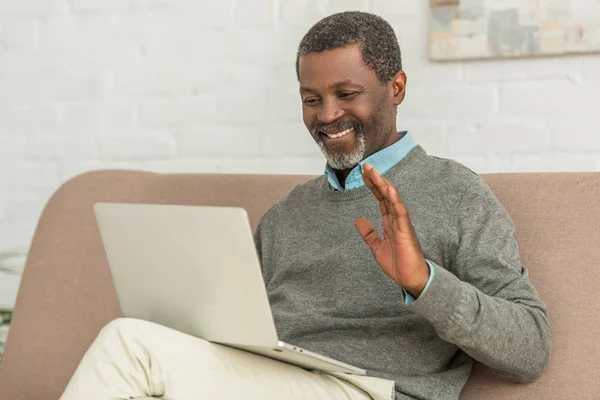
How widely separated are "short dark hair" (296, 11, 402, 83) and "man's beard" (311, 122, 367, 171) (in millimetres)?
114

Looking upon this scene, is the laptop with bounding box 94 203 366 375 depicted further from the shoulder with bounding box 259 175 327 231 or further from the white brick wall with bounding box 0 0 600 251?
the white brick wall with bounding box 0 0 600 251

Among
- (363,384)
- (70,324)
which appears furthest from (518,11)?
(70,324)

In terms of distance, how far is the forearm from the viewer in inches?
55.3

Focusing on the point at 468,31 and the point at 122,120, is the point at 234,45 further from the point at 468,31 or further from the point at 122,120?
the point at 468,31

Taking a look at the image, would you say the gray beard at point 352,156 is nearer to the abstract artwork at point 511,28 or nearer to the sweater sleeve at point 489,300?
the sweater sleeve at point 489,300

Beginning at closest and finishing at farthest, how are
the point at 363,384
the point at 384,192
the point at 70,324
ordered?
the point at 384,192, the point at 363,384, the point at 70,324

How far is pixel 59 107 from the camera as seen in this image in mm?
2768

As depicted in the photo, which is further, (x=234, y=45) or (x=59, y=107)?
(x=59, y=107)

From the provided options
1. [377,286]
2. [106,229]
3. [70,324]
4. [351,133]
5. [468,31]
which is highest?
[468,31]

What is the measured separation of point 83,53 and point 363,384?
163cm

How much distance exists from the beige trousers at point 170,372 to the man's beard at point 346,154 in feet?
1.56

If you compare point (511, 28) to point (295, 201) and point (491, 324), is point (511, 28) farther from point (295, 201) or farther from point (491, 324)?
point (491, 324)

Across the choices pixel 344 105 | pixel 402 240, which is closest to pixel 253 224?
pixel 344 105

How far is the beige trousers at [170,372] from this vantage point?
4.59 ft
